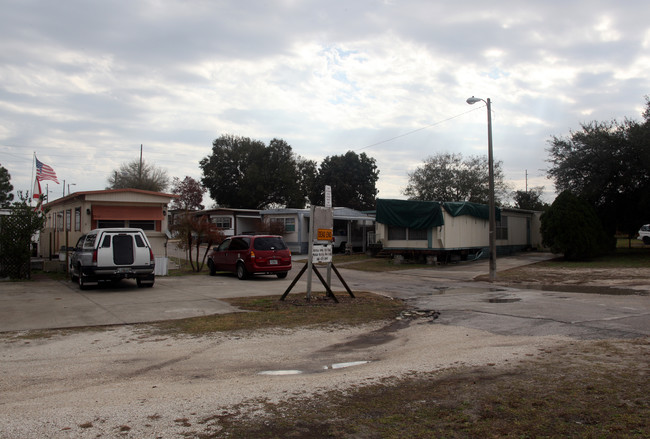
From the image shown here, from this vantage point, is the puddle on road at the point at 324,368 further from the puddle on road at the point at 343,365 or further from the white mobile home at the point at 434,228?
the white mobile home at the point at 434,228

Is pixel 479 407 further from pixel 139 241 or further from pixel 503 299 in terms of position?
pixel 139 241

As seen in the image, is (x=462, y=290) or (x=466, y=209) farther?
(x=466, y=209)

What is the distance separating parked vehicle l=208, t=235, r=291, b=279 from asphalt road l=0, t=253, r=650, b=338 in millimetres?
448

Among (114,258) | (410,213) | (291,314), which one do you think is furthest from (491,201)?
(114,258)

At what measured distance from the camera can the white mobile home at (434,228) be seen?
25406mm

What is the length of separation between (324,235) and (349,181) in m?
50.4

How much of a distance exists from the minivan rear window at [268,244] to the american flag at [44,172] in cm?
1405

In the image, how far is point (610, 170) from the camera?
2683cm

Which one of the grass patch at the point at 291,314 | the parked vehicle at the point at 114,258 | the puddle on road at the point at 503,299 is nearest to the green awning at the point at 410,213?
the puddle on road at the point at 503,299

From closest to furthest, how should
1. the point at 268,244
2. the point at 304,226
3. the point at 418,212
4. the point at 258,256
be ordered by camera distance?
the point at 258,256, the point at 268,244, the point at 418,212, the point at 304,226

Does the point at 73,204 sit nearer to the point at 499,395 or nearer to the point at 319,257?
the point at 319,257

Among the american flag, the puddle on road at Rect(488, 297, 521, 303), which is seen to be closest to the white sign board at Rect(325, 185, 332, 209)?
the puddle on road at Rect(488, 297, 521, 303)

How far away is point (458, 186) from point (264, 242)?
32.9 metres

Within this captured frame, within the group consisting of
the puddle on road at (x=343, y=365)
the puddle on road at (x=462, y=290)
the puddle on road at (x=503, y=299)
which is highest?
Answer: the puddle on road at (x=503, y=299)
